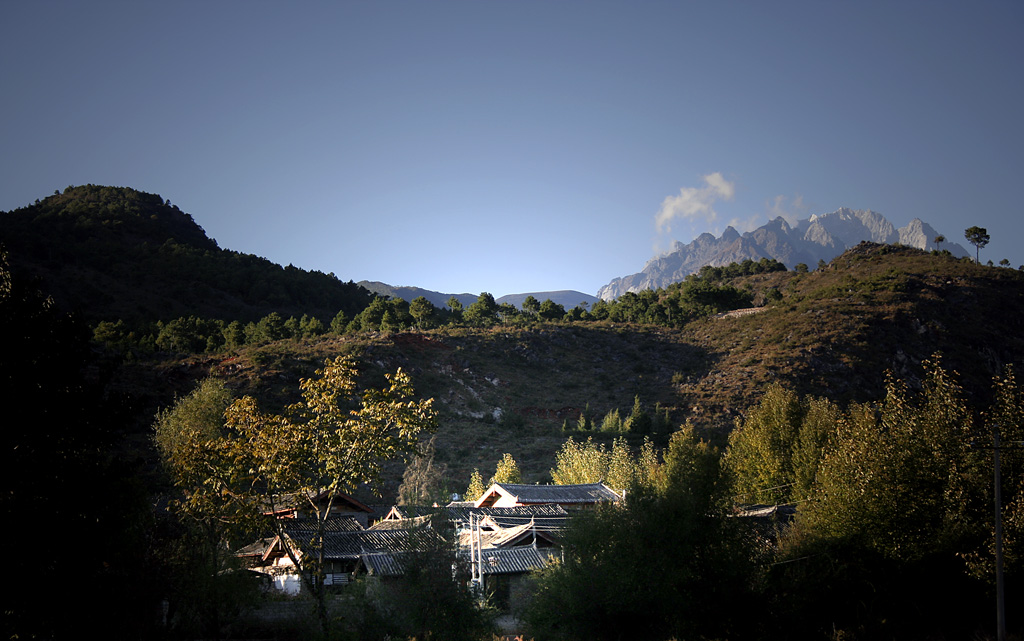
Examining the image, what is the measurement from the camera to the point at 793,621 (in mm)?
22453

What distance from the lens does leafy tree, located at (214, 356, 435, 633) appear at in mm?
16250

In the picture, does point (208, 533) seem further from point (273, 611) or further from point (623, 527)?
point (623, 527)

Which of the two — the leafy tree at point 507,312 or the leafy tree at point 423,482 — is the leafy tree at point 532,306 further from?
the leafy tree at point 423,482

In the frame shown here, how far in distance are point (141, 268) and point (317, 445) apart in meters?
97.0

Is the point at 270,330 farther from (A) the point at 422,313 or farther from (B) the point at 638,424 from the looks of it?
(B) the point at 638,424

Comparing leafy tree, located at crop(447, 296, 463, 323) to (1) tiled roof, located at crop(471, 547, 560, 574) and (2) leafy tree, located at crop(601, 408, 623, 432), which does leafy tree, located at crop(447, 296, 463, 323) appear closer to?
(2) leafy tree, located at crop(601, 408, 623, 432)

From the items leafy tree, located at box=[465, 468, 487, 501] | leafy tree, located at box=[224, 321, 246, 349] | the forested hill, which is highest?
the forested hill

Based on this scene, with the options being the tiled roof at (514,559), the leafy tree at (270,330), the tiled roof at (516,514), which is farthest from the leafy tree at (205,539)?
the leafy tree at (270,330)

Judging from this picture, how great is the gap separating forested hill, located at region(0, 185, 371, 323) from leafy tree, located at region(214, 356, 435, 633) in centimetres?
6973

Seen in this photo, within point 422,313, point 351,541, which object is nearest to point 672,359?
point 422,313

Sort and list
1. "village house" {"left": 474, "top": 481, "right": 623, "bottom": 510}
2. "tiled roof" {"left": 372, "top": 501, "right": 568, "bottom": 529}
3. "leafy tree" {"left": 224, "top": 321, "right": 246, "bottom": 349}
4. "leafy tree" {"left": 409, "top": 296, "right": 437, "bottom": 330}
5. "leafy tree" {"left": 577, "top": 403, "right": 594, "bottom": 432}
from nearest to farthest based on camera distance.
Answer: "tiled roof" {"left": 372, "top": 501, "right": 568, "bottom": 529}
"village house" {"left": 474, "top": 481, "right": 623, "bottom": 510}
"leafy tree" {"left": 577, "top": 403, "right": 594, "bottom": 432}
"leafy tree" {"left": 224, "top": 321, "right": 246, "bottom": 349}
"leafy tree" {"left": 409, "top": 296, "right": 437, "bottom": 330}

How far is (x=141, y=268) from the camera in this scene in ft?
324

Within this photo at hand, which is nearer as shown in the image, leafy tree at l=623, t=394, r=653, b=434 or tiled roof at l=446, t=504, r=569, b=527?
tiled roof at l=446, t=504, r=569, b=527

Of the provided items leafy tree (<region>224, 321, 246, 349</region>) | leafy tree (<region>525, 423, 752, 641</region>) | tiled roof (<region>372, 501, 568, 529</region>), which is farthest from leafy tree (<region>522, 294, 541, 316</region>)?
leafy tree (<region>525, 423, 752, 641</region>)
